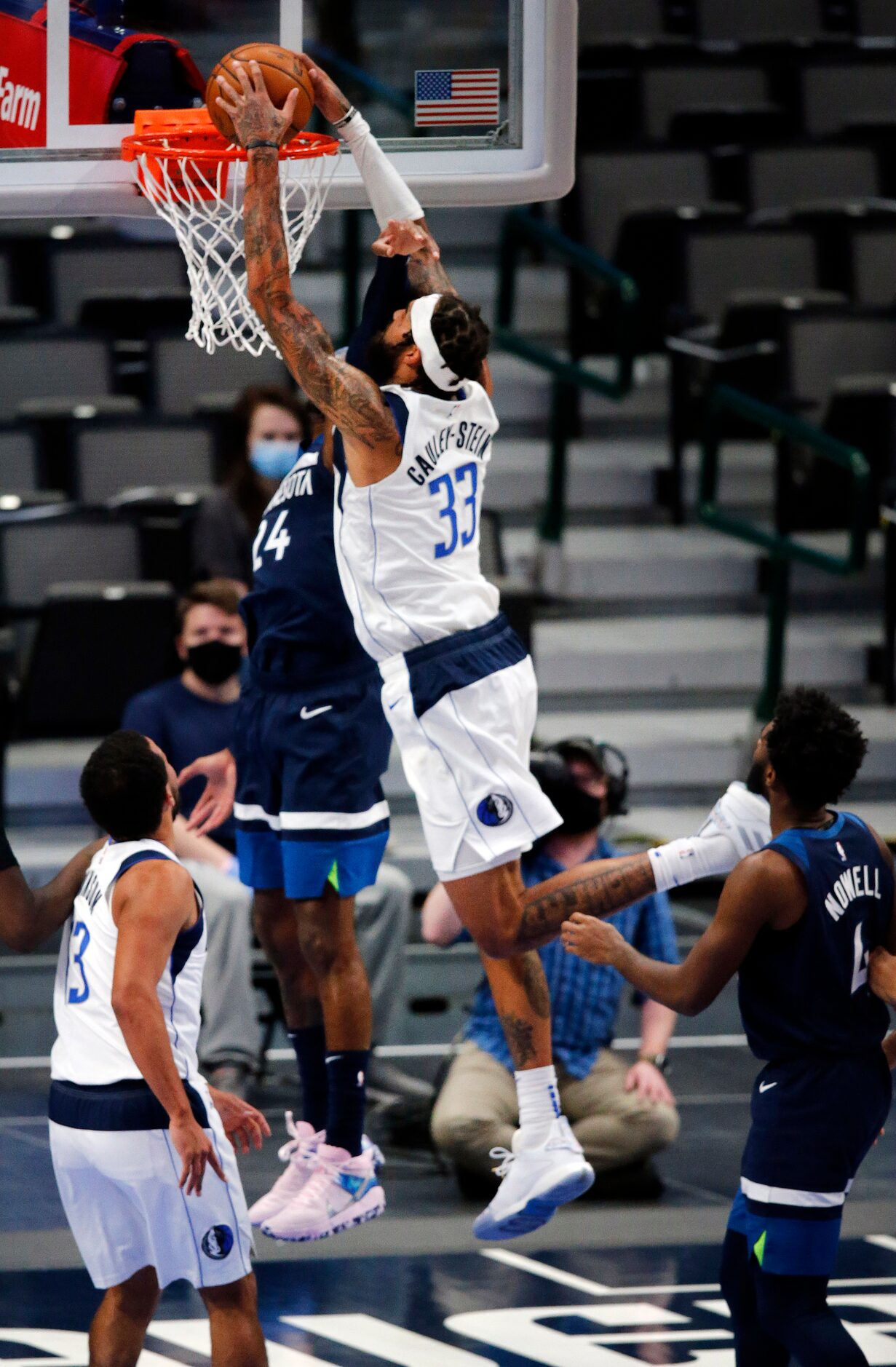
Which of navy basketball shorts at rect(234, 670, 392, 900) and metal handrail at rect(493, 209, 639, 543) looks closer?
navy basketball shorts at rect(234, 670, 392, 900)

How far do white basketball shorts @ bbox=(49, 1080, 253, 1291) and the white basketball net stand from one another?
5.57 feet

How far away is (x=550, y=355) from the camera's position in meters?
10.8

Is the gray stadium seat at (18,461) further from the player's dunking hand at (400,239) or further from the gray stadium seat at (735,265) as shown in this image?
the player's dunking hand at (400,239)

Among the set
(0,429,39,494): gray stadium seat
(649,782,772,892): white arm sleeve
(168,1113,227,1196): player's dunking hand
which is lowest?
(168,1113,227,1196): player's dunking hand

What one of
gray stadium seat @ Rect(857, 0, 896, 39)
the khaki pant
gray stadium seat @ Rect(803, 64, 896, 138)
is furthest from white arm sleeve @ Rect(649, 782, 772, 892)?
gray stadium seat @ Rect(857, 0, 896, 39)

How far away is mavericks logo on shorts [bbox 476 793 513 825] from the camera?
473 centimetres

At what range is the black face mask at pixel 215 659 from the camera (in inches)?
291

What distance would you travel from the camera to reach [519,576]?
1055cm

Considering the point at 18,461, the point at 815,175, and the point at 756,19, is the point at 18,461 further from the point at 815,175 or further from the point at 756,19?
the point at 756,19

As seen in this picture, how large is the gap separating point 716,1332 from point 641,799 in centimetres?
414

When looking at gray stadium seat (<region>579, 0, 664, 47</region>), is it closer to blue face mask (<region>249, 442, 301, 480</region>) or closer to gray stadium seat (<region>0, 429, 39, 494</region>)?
gray stadium seat (<region>0, 429, 39, 494</region>)

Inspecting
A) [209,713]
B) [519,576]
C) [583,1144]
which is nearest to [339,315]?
[519,576]

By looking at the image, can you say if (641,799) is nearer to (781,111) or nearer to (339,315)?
(339,315)

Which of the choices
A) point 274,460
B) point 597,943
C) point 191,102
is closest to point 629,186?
point 274,460
